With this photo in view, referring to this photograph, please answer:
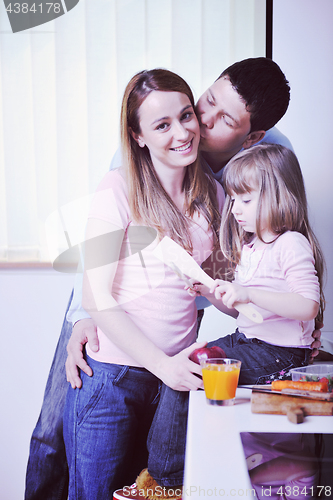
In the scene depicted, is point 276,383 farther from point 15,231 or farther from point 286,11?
point 286,11

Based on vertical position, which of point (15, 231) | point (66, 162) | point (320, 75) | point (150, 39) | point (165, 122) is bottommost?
point (15, 231)

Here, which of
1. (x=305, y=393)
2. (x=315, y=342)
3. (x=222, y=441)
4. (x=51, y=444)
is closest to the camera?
(x=222, y=441)

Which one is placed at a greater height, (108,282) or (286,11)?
(286,11)

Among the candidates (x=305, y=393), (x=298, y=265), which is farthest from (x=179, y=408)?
(x=298, y=265)

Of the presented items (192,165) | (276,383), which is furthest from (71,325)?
(276,383)

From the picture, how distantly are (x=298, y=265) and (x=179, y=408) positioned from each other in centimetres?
41

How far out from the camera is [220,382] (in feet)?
2.60

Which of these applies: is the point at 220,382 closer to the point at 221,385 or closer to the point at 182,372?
the point at 221,385

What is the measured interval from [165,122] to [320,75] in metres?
0.53

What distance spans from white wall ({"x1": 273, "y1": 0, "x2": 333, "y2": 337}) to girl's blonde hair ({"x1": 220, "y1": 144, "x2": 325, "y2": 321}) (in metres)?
0.20

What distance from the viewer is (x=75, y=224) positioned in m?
Answer: 1.30

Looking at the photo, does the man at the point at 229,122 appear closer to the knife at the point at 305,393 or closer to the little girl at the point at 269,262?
the little girl at the point at 269,262

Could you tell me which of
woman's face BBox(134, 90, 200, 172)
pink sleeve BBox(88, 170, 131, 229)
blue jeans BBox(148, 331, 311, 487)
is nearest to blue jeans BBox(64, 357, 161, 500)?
blue jeans BBox(148, 331, 311, 487)

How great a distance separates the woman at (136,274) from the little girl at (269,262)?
0.08 metres
